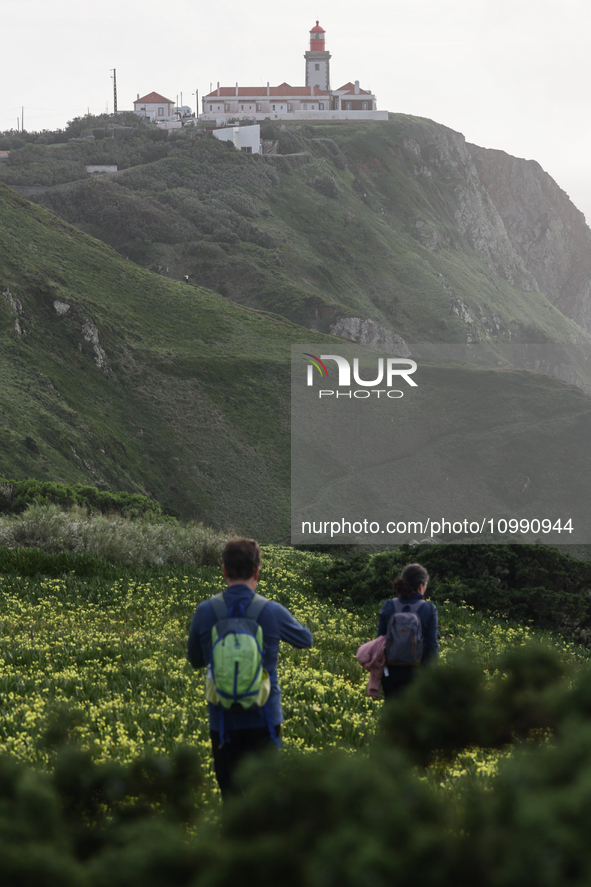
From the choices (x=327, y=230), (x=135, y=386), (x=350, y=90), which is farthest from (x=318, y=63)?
(x=135, y=386)

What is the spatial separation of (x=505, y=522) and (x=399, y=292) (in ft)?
182

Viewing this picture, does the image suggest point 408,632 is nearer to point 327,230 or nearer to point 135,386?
point 135,386

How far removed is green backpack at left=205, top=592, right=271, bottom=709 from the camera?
3.61 meters

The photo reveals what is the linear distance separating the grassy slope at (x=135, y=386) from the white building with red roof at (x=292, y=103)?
233ft

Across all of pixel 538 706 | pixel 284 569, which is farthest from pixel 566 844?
pixel 284 569

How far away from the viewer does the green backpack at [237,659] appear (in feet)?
11.8

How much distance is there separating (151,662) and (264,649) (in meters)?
5.31

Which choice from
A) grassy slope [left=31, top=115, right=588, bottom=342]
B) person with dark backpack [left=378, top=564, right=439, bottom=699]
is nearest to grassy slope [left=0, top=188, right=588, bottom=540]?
grassy slope [left=31, top=115, right=588, bottom=342]

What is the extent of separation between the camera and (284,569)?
681 inches

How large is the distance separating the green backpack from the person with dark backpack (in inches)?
84.5

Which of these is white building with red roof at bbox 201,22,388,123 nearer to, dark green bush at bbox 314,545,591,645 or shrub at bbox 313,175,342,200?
shrub at bbox 313,175,342,200

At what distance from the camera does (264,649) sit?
151 inches

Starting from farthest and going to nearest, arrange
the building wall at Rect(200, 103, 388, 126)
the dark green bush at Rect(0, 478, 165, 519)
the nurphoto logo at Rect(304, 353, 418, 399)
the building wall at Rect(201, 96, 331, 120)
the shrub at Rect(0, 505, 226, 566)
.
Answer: the building wall at Rect(201, 96, 331, 120) → the building wall at Rect(200, 103, 388, 126) → the nurphoto logo at Rect(304, 353, 418, 399) → the dark green bush at Rect(0, 478, 165, 519) → the shrub at Rect(0, 505, 226, 566)

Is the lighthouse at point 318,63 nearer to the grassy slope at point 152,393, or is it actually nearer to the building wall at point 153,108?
the building wall at point 153,108
